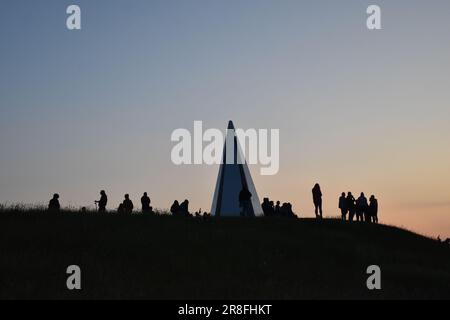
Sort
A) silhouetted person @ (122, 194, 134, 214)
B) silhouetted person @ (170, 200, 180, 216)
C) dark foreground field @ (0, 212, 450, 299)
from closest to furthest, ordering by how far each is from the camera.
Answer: dark foreground field @ (0, 212, 450, 299) → silhouetted person @ (122, 194, 134, 214) → silhouetted person @ (170, 200, 180, 216)

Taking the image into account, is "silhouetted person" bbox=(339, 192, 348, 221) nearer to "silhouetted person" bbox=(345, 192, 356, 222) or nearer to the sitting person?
"silhouetted person" bbox=(345, 192, 356, 222)

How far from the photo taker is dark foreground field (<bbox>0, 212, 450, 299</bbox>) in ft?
67.3

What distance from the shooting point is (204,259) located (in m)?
24.5

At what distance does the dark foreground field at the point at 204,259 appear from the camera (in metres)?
20.5

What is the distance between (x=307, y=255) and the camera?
27.2m

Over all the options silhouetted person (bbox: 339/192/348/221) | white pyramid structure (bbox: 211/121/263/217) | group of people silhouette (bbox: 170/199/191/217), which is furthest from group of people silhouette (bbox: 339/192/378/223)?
white pyramid structure (bbox: 211/121/263/217)

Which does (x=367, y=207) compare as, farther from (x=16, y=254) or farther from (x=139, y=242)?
(x=16, y=254)

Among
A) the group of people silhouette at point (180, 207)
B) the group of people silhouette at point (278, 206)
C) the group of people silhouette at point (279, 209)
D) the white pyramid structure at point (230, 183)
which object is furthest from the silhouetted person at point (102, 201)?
the white pyramid structure at point (230, 183)

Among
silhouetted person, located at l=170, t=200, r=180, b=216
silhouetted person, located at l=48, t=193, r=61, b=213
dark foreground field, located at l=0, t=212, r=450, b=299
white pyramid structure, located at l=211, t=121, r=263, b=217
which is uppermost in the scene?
white pyramid structure, located at l=211, t=121, r=263, b=217

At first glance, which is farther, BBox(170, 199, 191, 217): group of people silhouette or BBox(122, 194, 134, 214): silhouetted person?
BBox(170, 199, 191, 217): group of people silhouette

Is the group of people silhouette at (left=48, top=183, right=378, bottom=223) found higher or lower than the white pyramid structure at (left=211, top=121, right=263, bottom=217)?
lower
